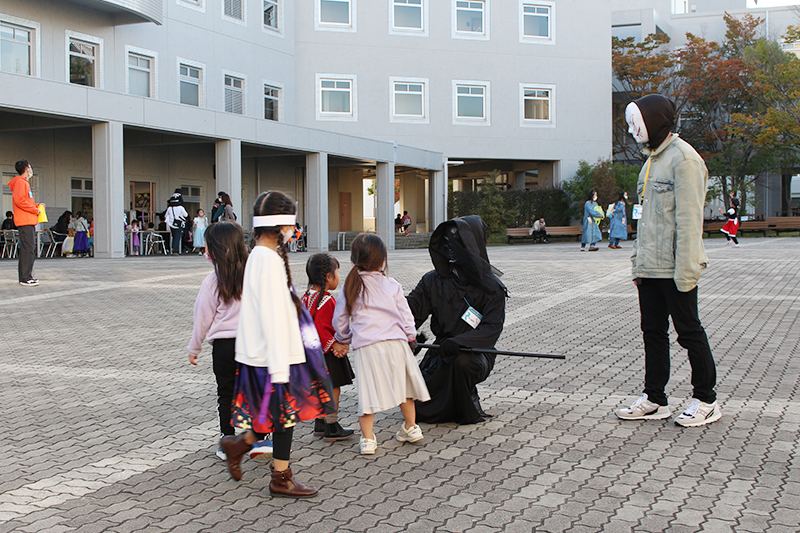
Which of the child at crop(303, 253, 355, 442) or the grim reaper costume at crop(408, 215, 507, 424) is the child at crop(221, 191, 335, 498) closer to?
the child at crop(303, 253, 355, 442)

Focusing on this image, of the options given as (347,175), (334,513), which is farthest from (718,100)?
(334,513)

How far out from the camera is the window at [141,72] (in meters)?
25.8

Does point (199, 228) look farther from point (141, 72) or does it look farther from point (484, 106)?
point (484, 106)

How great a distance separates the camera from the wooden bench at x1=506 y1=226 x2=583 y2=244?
3416 cm

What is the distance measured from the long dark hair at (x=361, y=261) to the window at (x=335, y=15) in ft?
101

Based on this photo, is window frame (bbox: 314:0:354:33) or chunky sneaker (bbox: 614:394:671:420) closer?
chunky sneaker (bbox: 614:394:671:420)

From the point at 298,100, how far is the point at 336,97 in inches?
68.9

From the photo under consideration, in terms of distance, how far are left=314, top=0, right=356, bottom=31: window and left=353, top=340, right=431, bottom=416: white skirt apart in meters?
31.0

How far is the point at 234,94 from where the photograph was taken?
29984 millimetres

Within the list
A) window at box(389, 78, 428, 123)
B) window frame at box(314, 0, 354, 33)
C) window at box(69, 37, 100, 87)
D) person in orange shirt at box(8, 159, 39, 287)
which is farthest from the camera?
window at box(389, 78, 428, 123)

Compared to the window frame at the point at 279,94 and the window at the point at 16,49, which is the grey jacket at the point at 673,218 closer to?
the window at the point at 16,49

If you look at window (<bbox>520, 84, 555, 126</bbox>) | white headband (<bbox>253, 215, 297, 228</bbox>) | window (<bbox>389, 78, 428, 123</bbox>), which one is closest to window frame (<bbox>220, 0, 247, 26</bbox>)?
window (<bbox>389, 78, 428, 123</bbox>)

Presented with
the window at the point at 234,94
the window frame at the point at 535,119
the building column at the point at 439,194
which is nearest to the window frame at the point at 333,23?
the window at the point at 234,94

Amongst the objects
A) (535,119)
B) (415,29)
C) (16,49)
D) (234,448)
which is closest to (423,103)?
(415,29)
